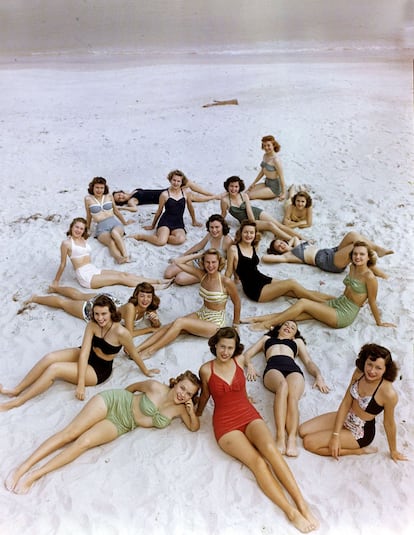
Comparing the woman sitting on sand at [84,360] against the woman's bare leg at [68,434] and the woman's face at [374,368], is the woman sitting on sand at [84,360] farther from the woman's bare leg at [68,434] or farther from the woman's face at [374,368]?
the woman's face at [374,368]

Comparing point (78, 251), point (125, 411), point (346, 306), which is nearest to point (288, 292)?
point (346, 306)

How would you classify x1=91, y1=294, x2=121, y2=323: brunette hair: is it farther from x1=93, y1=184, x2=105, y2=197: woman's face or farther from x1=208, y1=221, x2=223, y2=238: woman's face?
x1=93, y1=184, x2=105, y2=197: woman's face

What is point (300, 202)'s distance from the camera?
552 cm

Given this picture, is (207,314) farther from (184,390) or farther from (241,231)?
(184,390)

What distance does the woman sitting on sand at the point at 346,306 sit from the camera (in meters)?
3.87

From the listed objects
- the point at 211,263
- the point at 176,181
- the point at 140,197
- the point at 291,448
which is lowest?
the point at 291,448

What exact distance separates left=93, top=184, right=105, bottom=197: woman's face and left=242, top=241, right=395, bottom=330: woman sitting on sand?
2429 mm

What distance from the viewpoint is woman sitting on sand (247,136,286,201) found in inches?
236

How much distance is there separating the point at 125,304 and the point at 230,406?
4.44ft

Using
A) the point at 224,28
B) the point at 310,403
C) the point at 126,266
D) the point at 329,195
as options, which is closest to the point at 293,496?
the point at 310,403

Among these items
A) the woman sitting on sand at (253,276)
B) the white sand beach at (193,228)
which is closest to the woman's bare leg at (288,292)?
the woman sitting on sand at (253,276)

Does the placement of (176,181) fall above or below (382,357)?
above

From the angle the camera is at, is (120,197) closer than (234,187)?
No

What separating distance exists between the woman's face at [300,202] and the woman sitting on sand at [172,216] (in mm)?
1358
